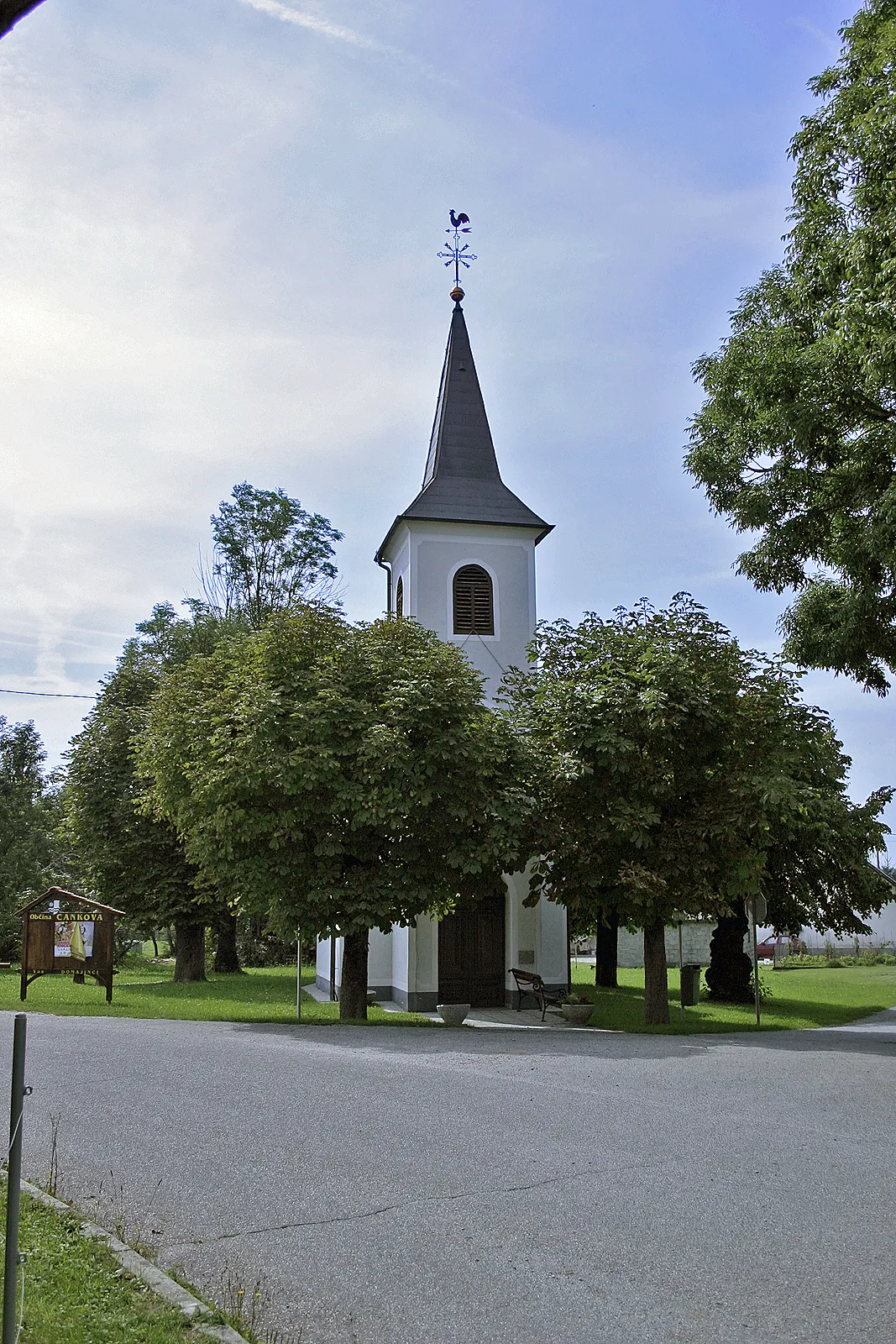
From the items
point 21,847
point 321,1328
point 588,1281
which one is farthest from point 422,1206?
point 21,847

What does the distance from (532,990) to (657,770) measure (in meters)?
6.54

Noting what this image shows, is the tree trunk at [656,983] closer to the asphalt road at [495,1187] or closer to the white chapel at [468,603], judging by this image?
the white chapel at [468,603]

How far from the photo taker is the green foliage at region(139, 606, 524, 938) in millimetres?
18312

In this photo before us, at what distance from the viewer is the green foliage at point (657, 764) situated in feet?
62.0

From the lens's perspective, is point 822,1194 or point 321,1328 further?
point 822,1194

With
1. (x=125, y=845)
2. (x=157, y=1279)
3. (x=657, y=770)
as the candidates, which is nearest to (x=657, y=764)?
(x=657, y=770)

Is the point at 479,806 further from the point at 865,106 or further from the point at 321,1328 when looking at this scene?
the point at 321,1328

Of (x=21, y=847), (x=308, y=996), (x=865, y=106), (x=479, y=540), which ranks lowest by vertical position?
(x=308, y=996)

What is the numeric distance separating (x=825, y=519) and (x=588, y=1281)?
13009 millimetres

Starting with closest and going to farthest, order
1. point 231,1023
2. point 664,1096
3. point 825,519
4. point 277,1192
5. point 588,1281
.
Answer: point 588,1281 → point 277,1192 → point 664,1096 → point 825,519 → point 231,1023

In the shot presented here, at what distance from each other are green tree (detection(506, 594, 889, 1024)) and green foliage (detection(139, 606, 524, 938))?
1.04 metres

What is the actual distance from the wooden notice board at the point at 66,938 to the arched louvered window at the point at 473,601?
1002 centimetres

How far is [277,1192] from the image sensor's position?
24.6 feet

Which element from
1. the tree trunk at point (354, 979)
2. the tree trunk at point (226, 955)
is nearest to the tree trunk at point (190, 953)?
the tree trunk at point (226, 955)
